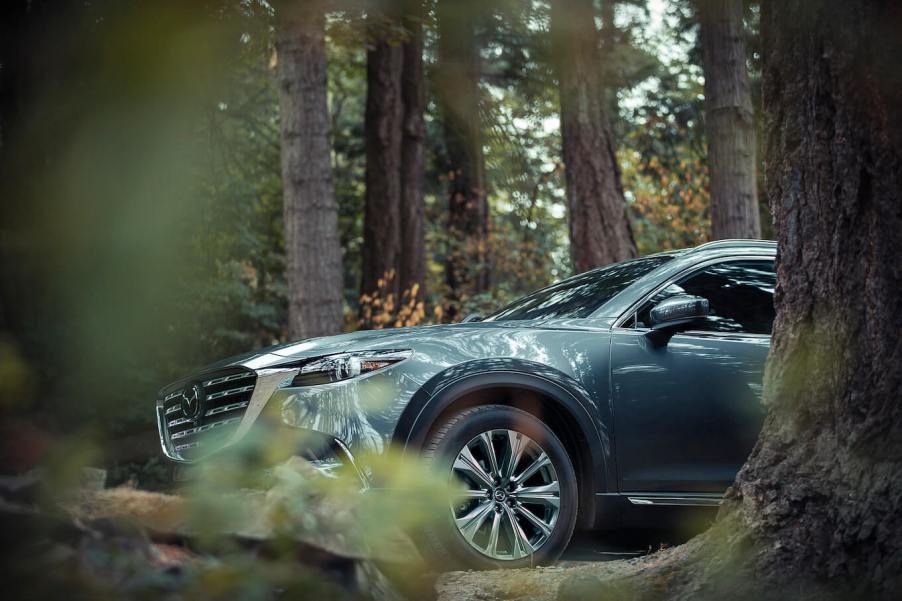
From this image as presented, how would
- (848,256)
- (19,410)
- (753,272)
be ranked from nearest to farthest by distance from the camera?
1. (19,410)
2. (848,256)
3. (753,272)

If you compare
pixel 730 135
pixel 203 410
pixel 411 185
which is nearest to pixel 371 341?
pixel 203 410

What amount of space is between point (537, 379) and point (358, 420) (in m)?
1.02

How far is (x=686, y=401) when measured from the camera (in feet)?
18.6

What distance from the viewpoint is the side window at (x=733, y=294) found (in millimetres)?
5957

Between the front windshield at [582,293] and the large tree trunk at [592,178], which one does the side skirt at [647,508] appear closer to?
the front windshield at [582,293]

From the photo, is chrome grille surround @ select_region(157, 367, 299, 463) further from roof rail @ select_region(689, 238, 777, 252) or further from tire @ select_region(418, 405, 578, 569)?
roof rail @ select_region(689, 238, 777, 252)

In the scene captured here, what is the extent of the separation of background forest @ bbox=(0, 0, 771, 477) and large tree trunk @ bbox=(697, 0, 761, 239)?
3cm

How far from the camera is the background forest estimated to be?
98.5 inches

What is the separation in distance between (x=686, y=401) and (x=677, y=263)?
89 cm

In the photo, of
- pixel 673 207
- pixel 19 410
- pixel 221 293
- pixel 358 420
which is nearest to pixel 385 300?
pixel 221 293

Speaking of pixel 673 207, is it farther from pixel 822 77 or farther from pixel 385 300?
pixel 822 77

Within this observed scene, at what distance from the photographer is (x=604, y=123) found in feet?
36.9

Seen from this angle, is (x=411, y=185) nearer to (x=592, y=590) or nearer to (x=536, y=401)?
(x=536, y=401)

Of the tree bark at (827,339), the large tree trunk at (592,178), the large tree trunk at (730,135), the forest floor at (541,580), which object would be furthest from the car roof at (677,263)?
the large tree trunk at (730,135)
